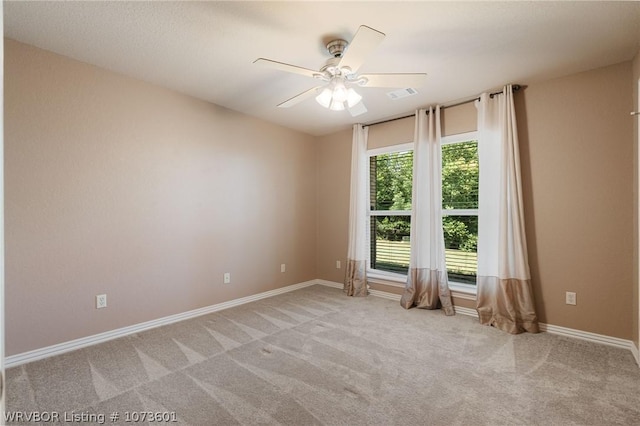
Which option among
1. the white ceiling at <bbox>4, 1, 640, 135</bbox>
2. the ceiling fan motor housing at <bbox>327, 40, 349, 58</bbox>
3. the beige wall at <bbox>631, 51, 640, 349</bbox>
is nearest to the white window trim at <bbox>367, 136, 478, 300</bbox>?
the white ceiling at <bbox>4, 1, 640, 135</bbox>

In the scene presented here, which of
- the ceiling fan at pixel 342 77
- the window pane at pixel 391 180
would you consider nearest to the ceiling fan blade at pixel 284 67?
the ceiling fan at pixel 342 77

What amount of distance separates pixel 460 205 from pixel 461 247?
0.52 metres

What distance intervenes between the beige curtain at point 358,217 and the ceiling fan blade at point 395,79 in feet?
6.89

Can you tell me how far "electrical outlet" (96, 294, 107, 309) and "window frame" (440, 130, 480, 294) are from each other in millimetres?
3753

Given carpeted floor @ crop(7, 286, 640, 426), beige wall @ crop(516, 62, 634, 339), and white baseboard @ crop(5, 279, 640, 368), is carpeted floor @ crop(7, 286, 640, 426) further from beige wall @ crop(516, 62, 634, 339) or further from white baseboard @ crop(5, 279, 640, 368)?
beige wall @ crop(516, 62, 634, 339)

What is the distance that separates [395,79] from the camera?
2477mm

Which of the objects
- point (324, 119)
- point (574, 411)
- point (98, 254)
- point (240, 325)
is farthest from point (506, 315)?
point (98, 254)

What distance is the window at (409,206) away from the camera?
3.84 m

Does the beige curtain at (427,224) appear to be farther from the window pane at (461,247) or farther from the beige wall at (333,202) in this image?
the beige wall at (333,202)

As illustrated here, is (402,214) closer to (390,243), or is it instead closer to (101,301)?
(390,243)

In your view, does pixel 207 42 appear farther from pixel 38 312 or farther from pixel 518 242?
pixel 518 242

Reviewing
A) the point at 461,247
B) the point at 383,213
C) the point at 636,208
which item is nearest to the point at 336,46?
the point at 383,213

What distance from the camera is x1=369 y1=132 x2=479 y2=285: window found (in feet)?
12.6

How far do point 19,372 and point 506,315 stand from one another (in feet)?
14.1
